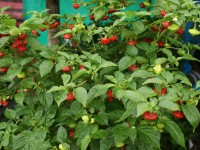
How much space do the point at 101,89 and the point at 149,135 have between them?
A: 0.30 metres

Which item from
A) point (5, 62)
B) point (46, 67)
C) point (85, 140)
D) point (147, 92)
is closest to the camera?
point (147, 92)

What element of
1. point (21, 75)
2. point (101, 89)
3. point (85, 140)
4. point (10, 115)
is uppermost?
point (101, 89)

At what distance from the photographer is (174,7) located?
169cm

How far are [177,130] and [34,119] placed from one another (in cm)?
74

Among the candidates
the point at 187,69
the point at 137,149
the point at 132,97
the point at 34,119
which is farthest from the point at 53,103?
the point at 187,69

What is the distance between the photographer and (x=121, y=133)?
1345 mm

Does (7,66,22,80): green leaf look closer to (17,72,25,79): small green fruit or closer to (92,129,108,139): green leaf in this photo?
(17,72,25,79): small green fruit

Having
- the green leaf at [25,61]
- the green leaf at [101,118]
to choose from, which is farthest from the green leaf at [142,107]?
the green leaf at [25,61]

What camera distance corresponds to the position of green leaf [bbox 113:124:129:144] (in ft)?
4.34

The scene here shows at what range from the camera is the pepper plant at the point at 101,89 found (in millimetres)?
1353

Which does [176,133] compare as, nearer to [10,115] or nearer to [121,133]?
[121,133]

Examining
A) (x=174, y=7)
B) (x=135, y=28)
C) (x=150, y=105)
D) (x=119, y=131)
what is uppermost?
(x=174, y=7)

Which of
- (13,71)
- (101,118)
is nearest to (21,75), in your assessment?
(13,71)

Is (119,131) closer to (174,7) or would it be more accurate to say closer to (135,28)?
(135,28)
